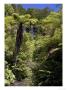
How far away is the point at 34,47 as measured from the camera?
5.01 m

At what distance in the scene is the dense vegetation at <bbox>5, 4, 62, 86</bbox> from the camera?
498cm

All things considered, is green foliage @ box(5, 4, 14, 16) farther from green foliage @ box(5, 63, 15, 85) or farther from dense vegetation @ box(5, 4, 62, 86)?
green foliage @ box(5, 63, 15, 85)

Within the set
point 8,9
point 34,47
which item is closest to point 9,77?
point 34,47

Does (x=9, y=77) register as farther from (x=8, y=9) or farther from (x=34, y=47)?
(x=8, y=9)

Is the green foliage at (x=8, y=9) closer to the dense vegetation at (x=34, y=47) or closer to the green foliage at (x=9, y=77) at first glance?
the dense vegetation at (x=34, y=47)

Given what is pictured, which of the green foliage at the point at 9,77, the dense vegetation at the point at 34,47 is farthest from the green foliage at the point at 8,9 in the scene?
the green foliage at the point at 9,77

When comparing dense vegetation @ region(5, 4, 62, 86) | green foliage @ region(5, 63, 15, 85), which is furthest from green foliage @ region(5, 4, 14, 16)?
green foliage @ region(5, 63, 15, 85)

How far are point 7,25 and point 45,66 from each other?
0.75m

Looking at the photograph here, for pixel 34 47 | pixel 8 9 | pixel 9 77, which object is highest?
pixel 8 9

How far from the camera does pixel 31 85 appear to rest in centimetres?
498

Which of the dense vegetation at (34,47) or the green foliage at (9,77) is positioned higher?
the dense vegetation at (34,47)

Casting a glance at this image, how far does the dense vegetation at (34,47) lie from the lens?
4.98 m

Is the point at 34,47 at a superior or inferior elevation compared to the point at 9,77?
superior
